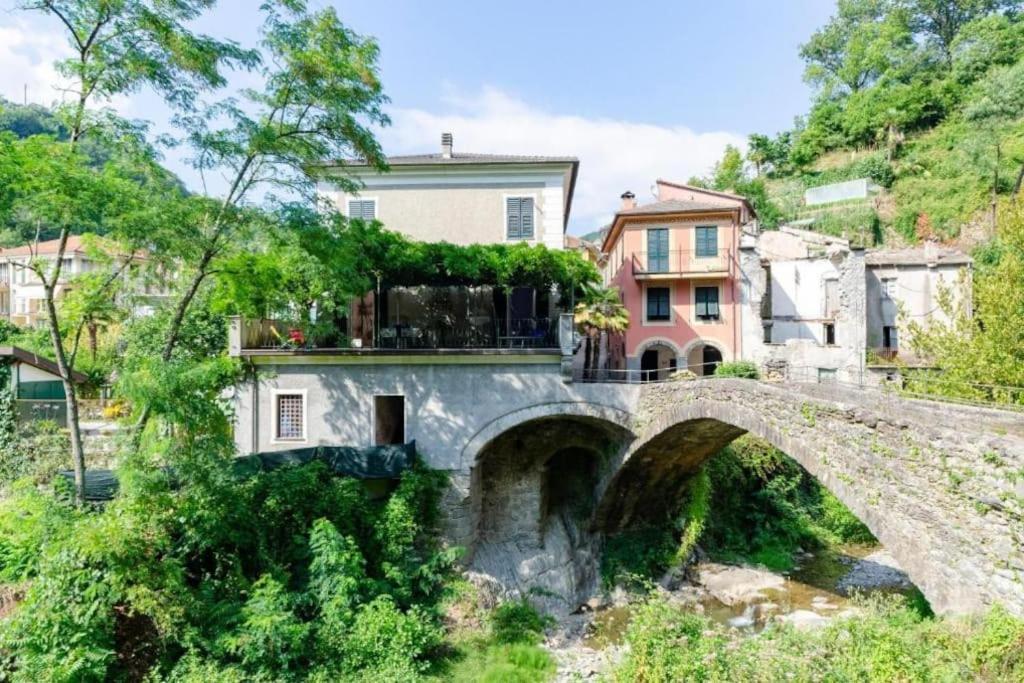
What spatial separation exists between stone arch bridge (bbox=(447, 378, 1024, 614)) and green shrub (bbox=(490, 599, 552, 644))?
119 centimetres

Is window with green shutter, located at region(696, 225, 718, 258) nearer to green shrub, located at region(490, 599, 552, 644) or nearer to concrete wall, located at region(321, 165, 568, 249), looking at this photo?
concrete wall, located at region(321, 165, 568, 249)

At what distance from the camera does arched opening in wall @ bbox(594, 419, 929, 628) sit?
16.2m

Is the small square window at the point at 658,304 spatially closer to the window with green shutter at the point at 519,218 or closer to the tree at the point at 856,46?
the window with green shutter at the point at 519,218

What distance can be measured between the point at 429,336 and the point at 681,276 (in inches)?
408

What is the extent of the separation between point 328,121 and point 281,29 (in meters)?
1.92

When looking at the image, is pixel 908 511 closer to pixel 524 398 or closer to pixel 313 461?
pixel 524 398

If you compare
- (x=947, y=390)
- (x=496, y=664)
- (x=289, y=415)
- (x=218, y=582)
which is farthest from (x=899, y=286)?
(x=218, y=582)

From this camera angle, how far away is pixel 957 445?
7.43 meters

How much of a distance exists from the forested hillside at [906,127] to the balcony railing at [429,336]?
84.6 feet

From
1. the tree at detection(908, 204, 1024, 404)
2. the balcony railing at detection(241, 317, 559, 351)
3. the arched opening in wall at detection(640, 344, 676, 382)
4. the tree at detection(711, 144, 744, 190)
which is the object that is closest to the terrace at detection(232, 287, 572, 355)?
the balcony railing at detection(241, 317, 559, 351)

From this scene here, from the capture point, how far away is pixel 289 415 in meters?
15.6

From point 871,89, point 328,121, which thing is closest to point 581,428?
point 328,121

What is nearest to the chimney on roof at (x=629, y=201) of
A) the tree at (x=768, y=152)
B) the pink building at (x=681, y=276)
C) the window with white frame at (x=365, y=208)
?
the pink building at (x=681, y=276)

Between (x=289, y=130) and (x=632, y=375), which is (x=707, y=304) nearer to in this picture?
(x=632, y=375)
